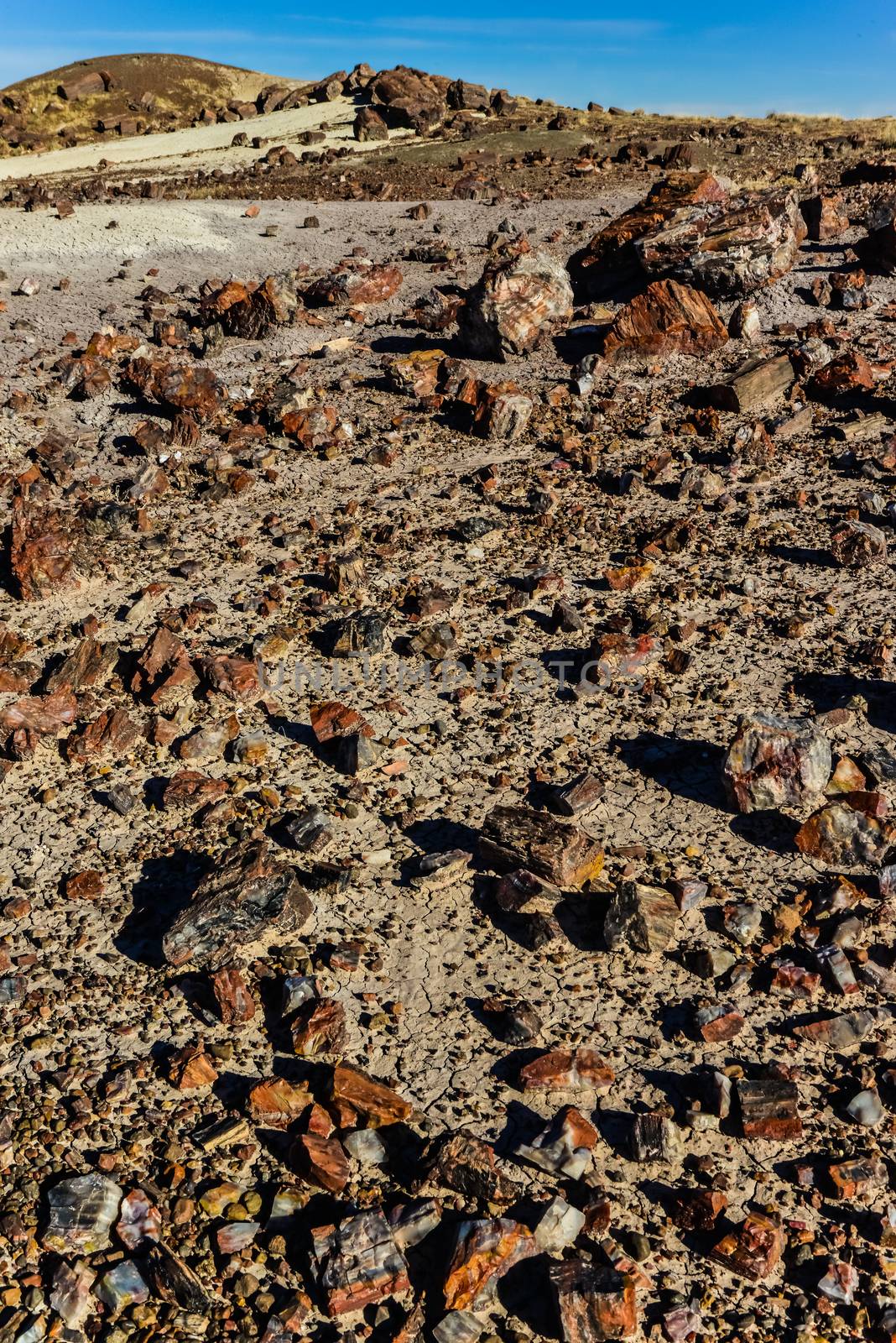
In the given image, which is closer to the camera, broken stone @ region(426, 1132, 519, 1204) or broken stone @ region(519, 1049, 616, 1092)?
broken stone @ region(426, 1132, 519, 1204)

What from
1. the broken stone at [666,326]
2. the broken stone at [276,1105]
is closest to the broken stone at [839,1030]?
the broken stone at [276,1105]

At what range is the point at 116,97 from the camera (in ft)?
118

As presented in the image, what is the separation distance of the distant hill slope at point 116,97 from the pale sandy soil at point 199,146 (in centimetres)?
207

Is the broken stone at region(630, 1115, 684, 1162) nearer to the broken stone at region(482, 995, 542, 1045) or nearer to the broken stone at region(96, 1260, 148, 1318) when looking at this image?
the broken stone at region(482, 995, 542, 1045)

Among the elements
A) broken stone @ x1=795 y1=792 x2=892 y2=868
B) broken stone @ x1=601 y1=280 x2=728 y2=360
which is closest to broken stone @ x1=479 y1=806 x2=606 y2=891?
broken stone @ x1=795 y1=792 x2=892 y2=868

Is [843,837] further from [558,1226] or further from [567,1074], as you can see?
[558,1226]

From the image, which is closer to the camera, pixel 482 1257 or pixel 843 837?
pixel 482 1257

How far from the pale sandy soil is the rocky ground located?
1738 cm

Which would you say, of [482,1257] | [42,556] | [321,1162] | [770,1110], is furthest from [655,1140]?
[42,556]

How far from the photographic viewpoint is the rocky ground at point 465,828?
3.19 m

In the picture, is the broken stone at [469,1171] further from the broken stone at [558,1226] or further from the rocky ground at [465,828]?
the broken stone at [558,1226]

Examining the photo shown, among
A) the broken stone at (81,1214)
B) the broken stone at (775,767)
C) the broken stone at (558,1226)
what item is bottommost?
the broken stone at (81,1214)

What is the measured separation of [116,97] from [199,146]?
11.1 m

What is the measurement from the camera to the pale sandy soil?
24859 millimetres
